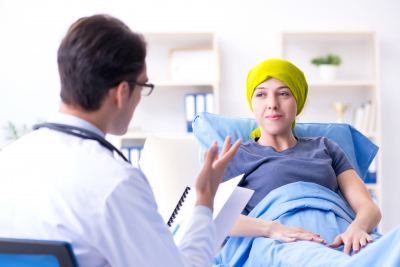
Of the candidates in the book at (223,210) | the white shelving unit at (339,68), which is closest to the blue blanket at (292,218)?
the book at (223,210)

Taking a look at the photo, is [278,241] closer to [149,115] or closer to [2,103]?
[149,115]

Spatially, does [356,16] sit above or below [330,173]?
above

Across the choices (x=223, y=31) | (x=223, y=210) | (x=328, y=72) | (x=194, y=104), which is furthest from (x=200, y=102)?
(x=223, y=210)

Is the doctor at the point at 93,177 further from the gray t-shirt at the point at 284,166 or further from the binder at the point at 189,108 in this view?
the binder at the point at 189,108

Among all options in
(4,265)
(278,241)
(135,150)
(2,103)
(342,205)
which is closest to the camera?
(4,265)

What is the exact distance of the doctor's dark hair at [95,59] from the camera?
0.65 metres

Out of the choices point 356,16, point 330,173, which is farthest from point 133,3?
point 330,173

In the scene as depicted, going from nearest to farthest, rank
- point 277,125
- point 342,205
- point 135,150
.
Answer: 1. point 342,205
2. point 277,125
3. point 135,150

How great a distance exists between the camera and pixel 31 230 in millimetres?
603

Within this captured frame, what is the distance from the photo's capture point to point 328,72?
A: 10.3 ft

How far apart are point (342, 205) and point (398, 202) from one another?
2.40 metres

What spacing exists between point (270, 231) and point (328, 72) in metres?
2.29

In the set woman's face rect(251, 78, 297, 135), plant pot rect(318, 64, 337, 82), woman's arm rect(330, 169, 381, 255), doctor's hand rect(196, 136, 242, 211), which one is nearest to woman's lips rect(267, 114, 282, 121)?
woman's face rect(251, 78, 297, 135)

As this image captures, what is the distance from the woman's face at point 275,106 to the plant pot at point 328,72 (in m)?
1.76
